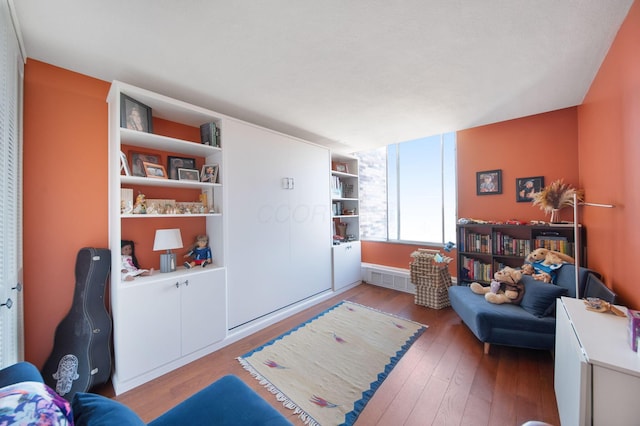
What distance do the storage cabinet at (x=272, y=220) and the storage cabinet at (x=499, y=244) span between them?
74.8 inches

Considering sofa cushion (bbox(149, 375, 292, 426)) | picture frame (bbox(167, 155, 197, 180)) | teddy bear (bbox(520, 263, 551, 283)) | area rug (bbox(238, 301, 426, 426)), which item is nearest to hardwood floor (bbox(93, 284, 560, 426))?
area rug (bbox(238, 301, 426, 426))

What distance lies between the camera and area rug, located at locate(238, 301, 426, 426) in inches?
63.6

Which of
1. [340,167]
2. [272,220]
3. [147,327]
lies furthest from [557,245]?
[147,327]

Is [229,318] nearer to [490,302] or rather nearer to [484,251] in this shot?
[490,302]

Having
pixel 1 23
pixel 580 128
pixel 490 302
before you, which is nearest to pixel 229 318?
pixel 1 23

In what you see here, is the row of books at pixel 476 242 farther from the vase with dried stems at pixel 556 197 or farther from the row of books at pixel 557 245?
the vase with dried stems at pixel 556 197

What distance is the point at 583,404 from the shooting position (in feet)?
3.30

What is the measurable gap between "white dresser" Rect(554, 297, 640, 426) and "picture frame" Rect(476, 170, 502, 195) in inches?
82.5

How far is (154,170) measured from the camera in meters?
2.09

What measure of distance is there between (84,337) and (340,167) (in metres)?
3.67

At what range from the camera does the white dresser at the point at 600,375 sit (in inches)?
36.8

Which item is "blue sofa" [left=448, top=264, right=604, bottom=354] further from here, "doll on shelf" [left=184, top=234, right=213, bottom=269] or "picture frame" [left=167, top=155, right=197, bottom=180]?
"picture frame" [left=167, top=155, right=197, bottom=180]

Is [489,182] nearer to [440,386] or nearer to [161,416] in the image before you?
[440,386]

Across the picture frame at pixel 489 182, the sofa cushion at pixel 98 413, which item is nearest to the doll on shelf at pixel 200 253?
the sofa cushion at pixel 98 413
